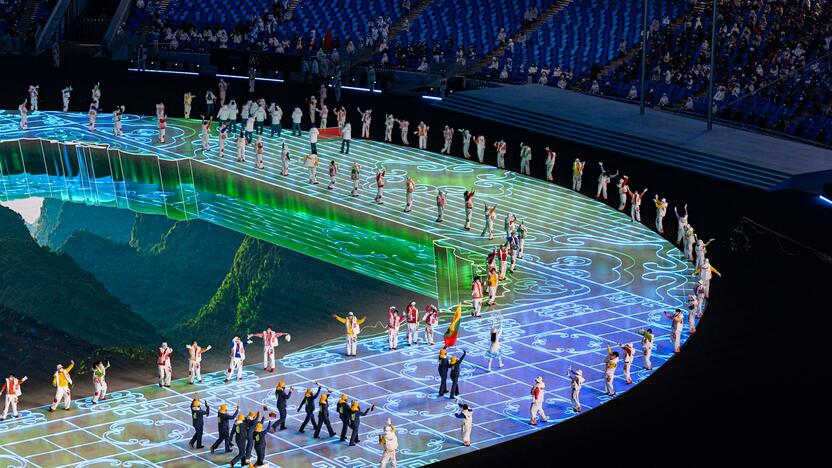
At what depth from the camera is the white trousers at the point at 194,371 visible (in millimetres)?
43156

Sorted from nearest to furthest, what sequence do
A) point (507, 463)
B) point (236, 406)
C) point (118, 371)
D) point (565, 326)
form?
1. point (507, 463)
2. point (236, 406)
3. point (118, 371)
4. point (565, 326)

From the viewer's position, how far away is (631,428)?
39.6 meters

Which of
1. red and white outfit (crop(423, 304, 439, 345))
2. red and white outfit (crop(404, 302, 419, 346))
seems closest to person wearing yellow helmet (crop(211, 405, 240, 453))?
red and white outfit (crop(404, 302, 419, 346))

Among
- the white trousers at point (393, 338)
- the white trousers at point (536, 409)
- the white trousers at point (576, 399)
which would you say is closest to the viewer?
the white trousers at point (536, 409)

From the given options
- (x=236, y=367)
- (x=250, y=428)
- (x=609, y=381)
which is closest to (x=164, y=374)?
(x=236, y=367)

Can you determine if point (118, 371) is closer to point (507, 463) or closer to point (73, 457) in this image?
point (73, 457)

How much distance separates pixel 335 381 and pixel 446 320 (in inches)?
245

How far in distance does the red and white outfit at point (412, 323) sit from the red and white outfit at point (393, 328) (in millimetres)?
314

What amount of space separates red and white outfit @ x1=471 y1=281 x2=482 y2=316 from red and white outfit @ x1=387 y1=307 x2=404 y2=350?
298cm

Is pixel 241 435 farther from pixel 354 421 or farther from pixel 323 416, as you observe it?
pixel 354 421

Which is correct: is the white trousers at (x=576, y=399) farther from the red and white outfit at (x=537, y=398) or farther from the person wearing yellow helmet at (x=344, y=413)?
the person wearing yellow helmet at (x=344, y=413)

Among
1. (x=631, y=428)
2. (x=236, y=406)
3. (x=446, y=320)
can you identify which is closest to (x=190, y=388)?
(x=236, y=406)

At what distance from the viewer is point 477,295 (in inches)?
1903

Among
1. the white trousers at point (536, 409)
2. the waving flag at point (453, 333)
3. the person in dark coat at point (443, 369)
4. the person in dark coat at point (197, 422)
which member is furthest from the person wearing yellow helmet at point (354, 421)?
the waving flag at point (453, 333)
